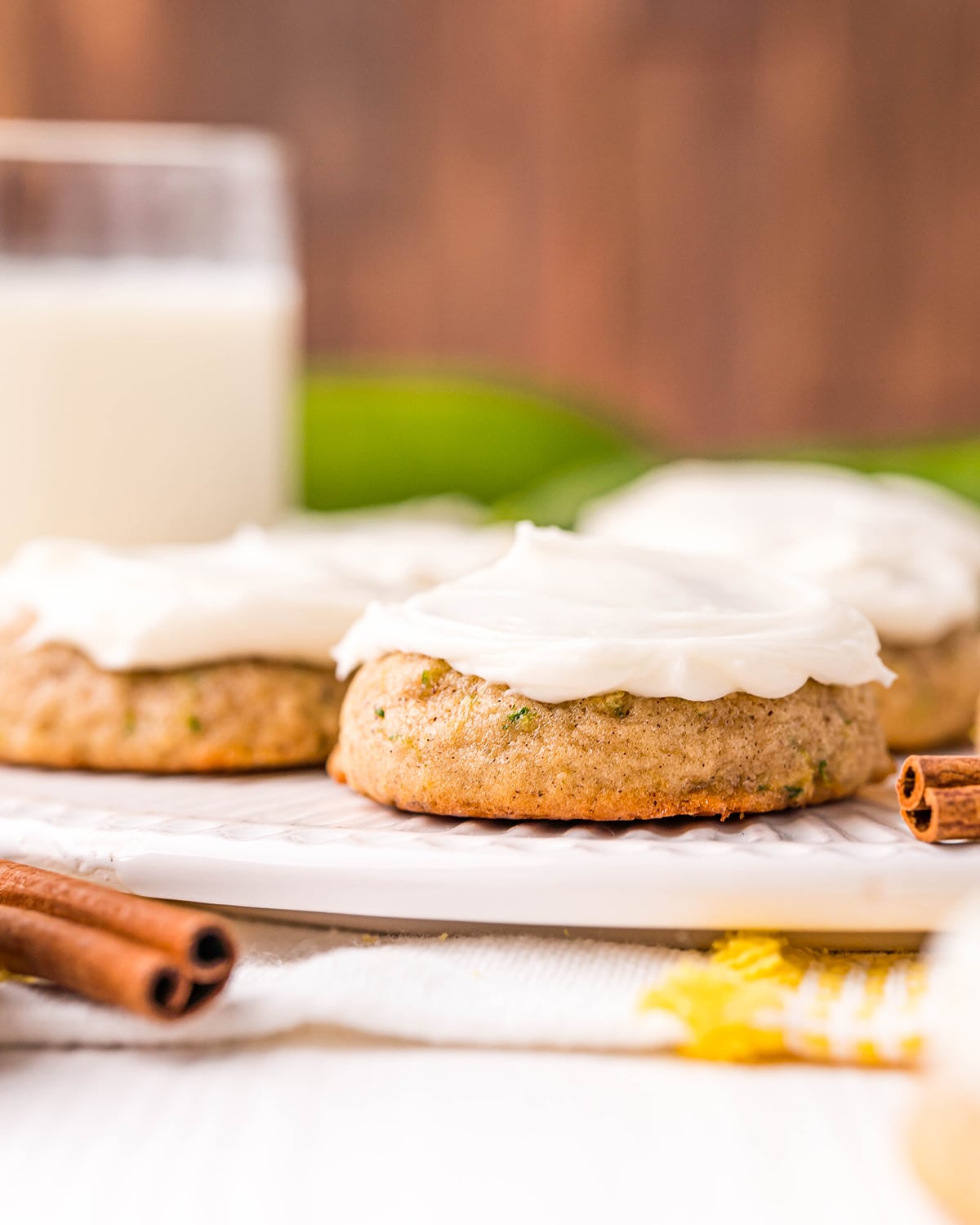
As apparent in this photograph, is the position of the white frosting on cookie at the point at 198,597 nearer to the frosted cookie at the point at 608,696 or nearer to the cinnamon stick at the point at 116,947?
the frosted cookie at the point at 608,696

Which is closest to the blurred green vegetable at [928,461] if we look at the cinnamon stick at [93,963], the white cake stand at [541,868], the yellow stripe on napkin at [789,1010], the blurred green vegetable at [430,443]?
the blurred green vegetable at [430,443]

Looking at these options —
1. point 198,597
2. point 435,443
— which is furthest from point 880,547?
point 435,443

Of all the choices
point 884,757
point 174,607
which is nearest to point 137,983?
point 174,607

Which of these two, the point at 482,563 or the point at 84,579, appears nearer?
the point at 84,579

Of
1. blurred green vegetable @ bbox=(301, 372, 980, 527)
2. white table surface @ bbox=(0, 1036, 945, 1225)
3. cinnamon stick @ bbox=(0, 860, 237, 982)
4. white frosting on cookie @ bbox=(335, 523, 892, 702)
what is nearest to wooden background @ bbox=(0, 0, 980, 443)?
blurred green vegetable @ bbox=(301, 372, 980, 527)

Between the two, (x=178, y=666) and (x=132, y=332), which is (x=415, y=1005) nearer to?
(x=178, y=666)

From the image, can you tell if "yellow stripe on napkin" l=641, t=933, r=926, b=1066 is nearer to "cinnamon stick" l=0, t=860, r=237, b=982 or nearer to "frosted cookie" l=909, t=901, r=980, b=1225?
"frosted cookie" l=909, t=901, r=980, b=1225

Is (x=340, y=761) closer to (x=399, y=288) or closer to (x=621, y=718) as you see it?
(x=621, y=718)
